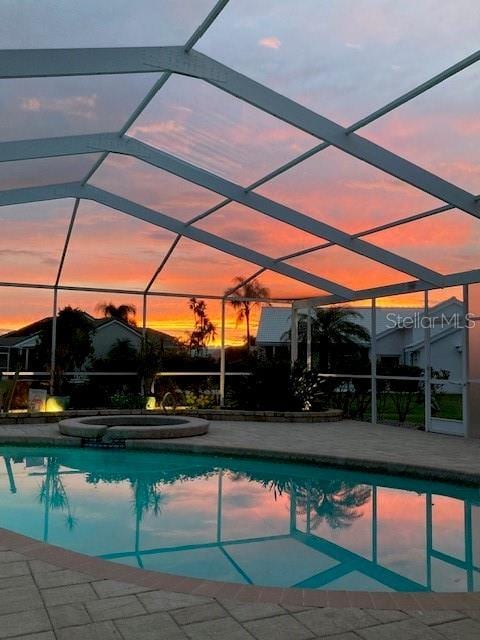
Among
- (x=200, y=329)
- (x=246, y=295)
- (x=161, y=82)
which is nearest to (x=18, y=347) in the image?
(x=200, y=329)

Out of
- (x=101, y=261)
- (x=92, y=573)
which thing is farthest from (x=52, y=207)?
(x=92, y=573)

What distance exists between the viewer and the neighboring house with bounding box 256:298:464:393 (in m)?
13.5

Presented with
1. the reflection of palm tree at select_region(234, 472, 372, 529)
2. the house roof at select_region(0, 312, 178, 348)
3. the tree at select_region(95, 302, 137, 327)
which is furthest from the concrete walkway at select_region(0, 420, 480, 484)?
the tree at select_region(95, 302, 137, 327)

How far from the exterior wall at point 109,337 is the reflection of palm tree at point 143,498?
7.60m

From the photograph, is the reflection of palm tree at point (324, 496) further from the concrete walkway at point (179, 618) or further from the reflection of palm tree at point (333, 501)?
the concrete walkway at point (179, 618)

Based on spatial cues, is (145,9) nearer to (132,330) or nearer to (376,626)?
(376,626)

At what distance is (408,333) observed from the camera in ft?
54.7

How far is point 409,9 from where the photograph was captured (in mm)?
6301

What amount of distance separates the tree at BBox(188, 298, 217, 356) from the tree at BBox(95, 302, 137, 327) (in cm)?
173

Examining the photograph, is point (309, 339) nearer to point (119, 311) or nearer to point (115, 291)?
point (119, 311)

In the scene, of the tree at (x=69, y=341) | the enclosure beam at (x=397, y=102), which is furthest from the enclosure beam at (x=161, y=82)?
the tree at (x=69, y=341)

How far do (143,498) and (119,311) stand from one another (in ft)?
30.9

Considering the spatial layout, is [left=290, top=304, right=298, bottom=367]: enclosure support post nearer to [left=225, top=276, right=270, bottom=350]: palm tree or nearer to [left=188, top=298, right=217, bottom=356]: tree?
[left=225, top=276, right=270, bottom=350]: palm tree

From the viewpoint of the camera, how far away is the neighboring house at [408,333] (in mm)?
13539
